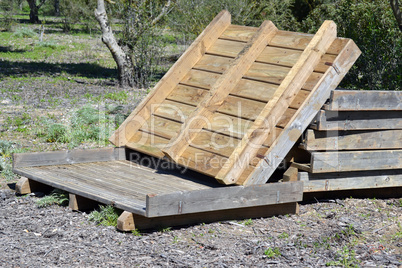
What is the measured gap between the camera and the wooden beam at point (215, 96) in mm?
5821

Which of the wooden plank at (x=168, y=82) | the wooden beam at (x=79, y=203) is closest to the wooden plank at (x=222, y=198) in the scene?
the wooden beam at (x=79, y=203)

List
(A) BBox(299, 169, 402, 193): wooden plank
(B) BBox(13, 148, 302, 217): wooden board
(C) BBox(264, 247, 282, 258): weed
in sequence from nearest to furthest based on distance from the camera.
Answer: (C) BBox(264, 247, 282, 258): weed, (B) BBox(13, 148, 302, 217): wooden board, (A) BBox(299, 169, 402, 193): wooden plank

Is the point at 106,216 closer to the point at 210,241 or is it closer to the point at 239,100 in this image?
the point at 210,241

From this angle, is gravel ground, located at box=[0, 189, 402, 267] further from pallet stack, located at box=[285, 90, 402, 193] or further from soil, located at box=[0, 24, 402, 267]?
pallet stack, located at box=[285, 90, 402, 193]

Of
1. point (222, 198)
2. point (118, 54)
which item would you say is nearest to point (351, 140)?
point (222, 198)

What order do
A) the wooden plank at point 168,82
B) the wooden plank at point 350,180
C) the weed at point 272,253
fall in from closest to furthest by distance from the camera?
1. the weed at point 272,253
2. the wooden plank at point 350,180
3. the wooden plank at point 168,82

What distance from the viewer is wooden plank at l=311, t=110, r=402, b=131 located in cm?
550

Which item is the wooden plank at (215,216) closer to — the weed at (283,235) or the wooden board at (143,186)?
the wooden board at (143,186)

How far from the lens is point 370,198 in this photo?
618 centimetres

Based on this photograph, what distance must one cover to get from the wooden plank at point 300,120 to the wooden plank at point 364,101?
146 mm

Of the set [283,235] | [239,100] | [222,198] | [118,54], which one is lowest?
[283,235]

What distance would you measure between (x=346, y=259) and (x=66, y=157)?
3.60m

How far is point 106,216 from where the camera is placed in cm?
504

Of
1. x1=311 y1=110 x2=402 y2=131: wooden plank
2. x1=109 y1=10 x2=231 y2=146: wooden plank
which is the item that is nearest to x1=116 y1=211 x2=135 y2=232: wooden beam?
x1=109 y1=10 x2=231 y2=146: wooden plank
